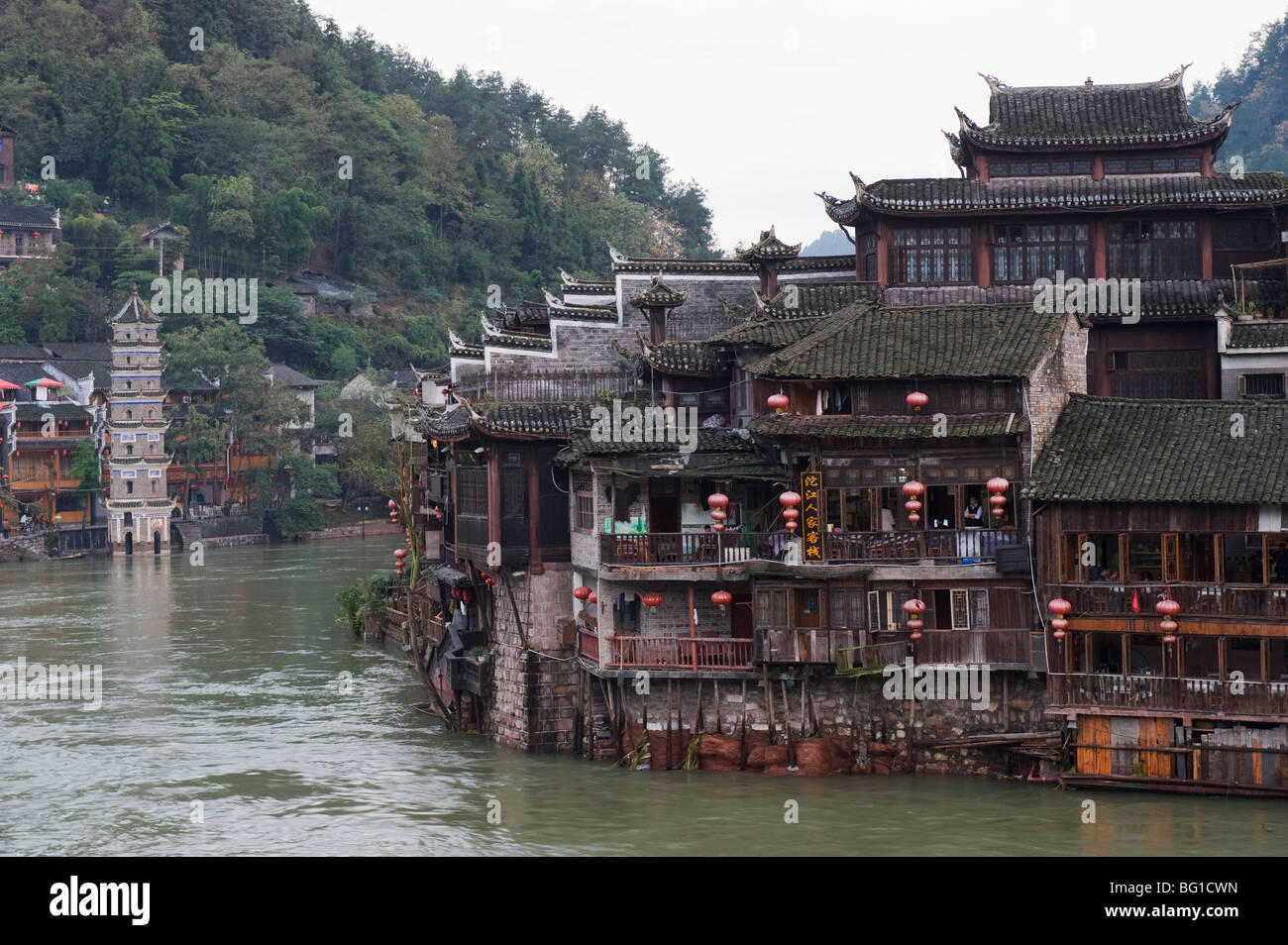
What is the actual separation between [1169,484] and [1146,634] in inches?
130

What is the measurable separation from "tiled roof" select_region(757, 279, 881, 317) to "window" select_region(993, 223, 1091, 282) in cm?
315

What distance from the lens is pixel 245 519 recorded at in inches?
4050

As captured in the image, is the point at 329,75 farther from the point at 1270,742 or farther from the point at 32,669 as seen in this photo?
the point at 1270,742

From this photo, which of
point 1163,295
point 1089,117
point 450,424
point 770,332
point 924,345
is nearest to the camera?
point 924,345

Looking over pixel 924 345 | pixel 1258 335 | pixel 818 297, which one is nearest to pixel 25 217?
pixel 818 297

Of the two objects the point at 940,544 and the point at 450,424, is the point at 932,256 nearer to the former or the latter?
the point at 940,544

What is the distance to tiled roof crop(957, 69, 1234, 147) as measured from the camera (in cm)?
4231

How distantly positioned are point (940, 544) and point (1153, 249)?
41.1ft

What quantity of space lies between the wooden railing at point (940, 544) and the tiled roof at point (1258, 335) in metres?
9.11

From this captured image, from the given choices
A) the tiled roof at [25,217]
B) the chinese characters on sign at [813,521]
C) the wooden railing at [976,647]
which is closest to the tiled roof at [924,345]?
the chinese characters on sign at [813,521]

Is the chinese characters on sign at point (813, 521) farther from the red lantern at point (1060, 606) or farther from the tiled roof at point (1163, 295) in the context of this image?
the tiled roof at point (1163, 295)

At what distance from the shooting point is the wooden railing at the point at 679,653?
35031mm

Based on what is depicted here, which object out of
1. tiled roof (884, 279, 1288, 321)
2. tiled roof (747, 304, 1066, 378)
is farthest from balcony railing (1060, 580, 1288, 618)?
tiled roof (884, 279, 1288, 321)

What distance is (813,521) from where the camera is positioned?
34.2 meters
